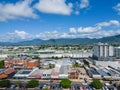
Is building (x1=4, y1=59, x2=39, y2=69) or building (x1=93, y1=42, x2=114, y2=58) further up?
building (x1=93, y1=42, x2=114, y2=58)

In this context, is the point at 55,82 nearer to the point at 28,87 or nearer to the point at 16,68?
the point at 28,87

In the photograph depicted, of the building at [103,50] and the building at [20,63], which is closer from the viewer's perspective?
the building at [20,63]

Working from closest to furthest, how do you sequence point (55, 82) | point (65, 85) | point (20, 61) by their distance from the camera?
1. point (65, 85)
2. point (55, 82)
3. point (20, 61)

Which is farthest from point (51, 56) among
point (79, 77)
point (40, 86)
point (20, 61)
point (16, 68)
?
point (40, 86)

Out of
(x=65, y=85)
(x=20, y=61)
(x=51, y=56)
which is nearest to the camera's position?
(x=65, y=85)

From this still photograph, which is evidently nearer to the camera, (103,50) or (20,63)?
(20,63)

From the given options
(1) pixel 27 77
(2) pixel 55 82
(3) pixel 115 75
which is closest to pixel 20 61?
(1) pixel 27 77

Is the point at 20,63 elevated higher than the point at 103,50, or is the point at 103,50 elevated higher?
the point at 103,50

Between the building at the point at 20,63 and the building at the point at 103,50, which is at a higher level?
the building at the point at 103,50

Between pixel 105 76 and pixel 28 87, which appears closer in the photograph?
pixel 28 87

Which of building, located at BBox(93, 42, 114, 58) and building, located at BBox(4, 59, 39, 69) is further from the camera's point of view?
building, located at BBox(93, 42, 114, 58)
